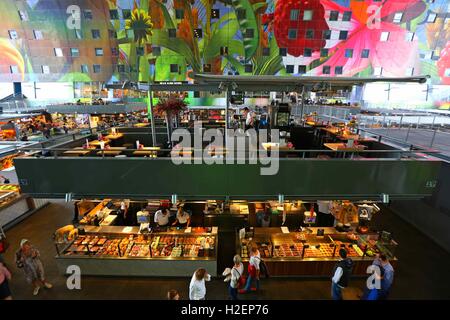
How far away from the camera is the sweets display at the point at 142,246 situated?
6.68 meters

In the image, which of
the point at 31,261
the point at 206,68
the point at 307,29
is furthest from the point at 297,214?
the point at 307,29

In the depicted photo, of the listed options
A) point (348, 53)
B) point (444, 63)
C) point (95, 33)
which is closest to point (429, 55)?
point (444, 63)

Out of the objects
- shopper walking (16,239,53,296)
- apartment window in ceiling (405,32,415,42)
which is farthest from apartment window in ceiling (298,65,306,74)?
shopper walking (16,239,53,296)

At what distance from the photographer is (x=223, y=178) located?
18.8 ft

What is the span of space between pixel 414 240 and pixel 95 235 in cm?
1193

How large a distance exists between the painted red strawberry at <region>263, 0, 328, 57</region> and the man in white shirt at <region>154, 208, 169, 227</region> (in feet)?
75.0

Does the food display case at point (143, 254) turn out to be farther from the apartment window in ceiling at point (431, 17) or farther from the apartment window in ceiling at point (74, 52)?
the apartment window in ceiling at point (431, 17)

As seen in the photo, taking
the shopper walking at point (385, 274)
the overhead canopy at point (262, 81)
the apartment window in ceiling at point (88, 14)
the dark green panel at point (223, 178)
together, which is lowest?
the shopper walking at point (385, 274)

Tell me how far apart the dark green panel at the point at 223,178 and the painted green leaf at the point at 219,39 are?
21.9 metres

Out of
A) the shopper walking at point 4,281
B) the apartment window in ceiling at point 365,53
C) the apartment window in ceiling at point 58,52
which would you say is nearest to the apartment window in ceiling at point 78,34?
the apartment window in ceiling at point 58,52

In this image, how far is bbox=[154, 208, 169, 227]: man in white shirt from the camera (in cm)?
759

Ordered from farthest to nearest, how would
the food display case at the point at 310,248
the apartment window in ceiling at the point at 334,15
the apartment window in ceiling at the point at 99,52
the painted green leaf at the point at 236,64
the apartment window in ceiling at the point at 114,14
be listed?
the apartment window in ceiling at the point at 99,52 < the apartment window in ceiling at the point at 114,14 < the painted green leaf at the point at 236,64 < the apartment window in ceiling at the point at 334,15 < the food display case at the point at 310,248

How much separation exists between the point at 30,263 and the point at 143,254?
2.81m

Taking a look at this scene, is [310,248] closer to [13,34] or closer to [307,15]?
[307,15]
